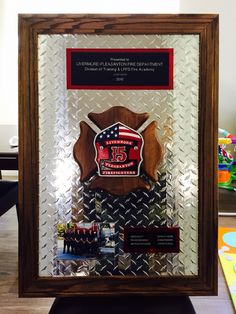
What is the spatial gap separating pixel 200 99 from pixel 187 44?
8 cm

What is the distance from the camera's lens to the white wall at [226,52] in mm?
3473

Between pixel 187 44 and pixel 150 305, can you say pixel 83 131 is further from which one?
pixel 150 305

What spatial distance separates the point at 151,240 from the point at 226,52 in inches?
130

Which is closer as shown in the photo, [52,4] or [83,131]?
[83,131]

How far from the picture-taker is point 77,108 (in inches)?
21.2

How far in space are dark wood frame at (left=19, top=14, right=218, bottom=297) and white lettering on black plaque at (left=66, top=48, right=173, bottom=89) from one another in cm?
3

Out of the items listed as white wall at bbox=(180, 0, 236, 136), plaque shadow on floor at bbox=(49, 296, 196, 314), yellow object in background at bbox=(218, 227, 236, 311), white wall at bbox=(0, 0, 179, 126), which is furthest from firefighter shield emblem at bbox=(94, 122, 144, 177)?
white wall at bbox=(0, 0, 179, 126)

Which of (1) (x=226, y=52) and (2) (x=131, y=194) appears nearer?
(2) (x=131, y=194)

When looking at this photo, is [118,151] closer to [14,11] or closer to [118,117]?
[118,117]

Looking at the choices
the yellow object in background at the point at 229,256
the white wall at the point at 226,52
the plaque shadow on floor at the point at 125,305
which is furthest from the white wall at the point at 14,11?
the plaque shadow on floor at the point at 125,305

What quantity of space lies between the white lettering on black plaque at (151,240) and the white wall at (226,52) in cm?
305

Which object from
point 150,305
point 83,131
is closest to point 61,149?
point 83,131

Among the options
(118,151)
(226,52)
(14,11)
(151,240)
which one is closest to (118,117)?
(118,151)

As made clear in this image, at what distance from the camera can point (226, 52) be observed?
3502 millimetres
